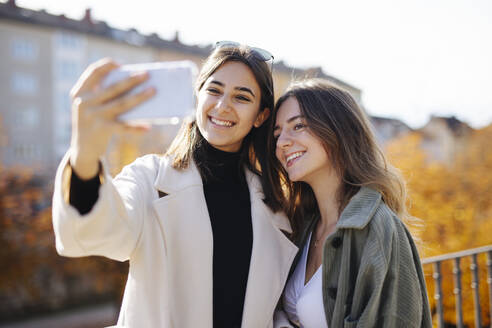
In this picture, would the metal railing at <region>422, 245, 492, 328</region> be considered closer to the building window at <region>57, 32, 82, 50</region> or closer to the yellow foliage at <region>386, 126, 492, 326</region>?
the yellow foliage at <region>386, 126, 492, 326</region>

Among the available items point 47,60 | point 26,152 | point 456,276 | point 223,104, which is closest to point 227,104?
point 223,104

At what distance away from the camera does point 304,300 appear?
225cm

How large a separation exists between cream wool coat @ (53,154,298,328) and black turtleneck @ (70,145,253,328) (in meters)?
0.04

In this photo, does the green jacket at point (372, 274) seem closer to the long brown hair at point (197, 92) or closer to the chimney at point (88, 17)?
the long brown hair at point (197, 92)

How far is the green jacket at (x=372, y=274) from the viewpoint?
1.96 m

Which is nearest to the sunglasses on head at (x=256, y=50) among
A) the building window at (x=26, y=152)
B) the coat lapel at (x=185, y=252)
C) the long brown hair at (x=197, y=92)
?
the long brown hair at (x=197, y=92)

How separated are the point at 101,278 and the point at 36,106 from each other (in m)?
13.7

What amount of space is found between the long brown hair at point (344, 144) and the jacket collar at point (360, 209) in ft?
0.28

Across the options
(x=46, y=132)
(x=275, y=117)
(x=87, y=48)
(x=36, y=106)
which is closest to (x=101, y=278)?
(x=46, y=132)

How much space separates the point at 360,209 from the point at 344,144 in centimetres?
43

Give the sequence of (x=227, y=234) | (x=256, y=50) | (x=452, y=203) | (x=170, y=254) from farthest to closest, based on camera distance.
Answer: (x=452, y=203) → (x=256, y=50) → (x=227, y=234) → (x=170, y=254)

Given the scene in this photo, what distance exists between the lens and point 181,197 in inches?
79.1

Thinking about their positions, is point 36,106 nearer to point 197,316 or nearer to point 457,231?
point 457,231

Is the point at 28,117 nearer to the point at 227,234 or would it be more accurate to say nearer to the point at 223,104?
the point at 223,104
